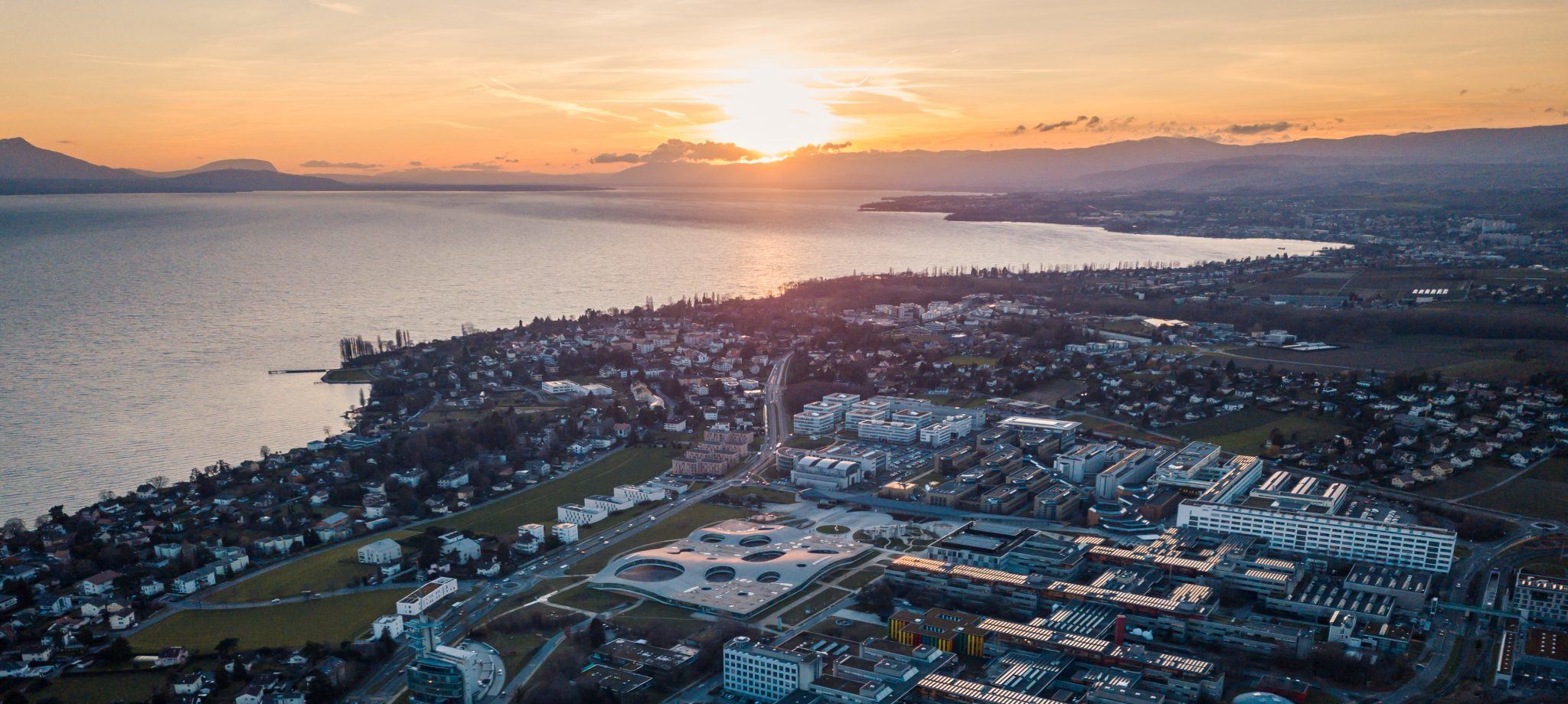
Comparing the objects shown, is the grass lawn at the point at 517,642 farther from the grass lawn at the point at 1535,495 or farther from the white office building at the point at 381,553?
the grass lawn at the point at 1535,495

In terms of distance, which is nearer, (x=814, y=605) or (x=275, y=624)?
(x=275, y=624)

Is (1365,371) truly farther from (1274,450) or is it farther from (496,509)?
(496,509)

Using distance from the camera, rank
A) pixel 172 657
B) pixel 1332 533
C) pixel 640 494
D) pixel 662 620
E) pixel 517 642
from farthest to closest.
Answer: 1. pixel 640 494
2. pixel 1332 533
3. pixel 662 620
4. pixel 517 642
5. pixel 172 657

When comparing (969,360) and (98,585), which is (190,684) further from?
(969,360)

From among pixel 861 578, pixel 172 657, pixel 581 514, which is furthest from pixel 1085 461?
pixel 172 657

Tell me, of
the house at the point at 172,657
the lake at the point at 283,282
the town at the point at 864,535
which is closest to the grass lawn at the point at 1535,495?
the town at the point at 864,535

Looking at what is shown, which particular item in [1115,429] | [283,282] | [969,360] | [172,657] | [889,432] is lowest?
[172,657]
